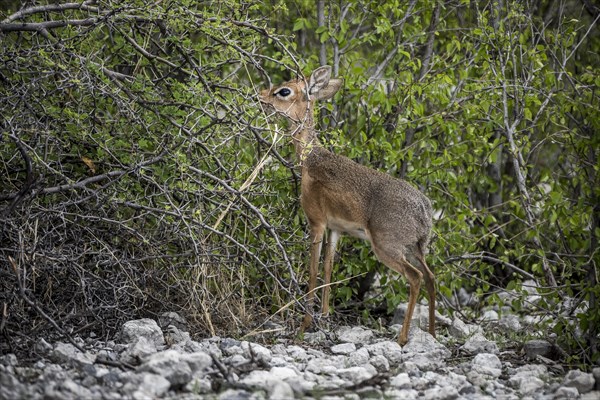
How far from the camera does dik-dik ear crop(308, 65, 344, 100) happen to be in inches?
298

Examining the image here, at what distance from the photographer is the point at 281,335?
6832 millimetres

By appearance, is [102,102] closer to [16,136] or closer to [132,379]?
[16,136]

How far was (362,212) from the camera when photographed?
710 centimetres

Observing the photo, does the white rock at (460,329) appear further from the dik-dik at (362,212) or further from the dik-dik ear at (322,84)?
the dik-dik ear at (322,84)

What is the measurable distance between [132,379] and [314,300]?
10.4 feet

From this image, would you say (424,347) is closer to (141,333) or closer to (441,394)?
(441,394)

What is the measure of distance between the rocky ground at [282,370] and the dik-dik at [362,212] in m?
0.56

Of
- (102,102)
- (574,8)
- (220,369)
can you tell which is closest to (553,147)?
(574,8)

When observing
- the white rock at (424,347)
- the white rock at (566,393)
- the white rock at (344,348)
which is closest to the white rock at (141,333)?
the white rock at (344,348)

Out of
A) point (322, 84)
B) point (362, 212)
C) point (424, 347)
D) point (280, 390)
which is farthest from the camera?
point (322, 84)

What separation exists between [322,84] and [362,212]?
127cm

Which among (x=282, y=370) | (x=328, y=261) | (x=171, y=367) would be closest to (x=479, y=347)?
(x=328, y=261)

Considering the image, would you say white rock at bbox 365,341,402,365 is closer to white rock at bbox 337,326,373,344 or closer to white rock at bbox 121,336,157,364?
white rock at bbox 337,326,373,344

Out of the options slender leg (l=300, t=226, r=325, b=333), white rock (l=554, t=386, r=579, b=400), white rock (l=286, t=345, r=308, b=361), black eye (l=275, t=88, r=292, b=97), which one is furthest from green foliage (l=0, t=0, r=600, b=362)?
white rock (l=554, t=386, r=579, b=400)
